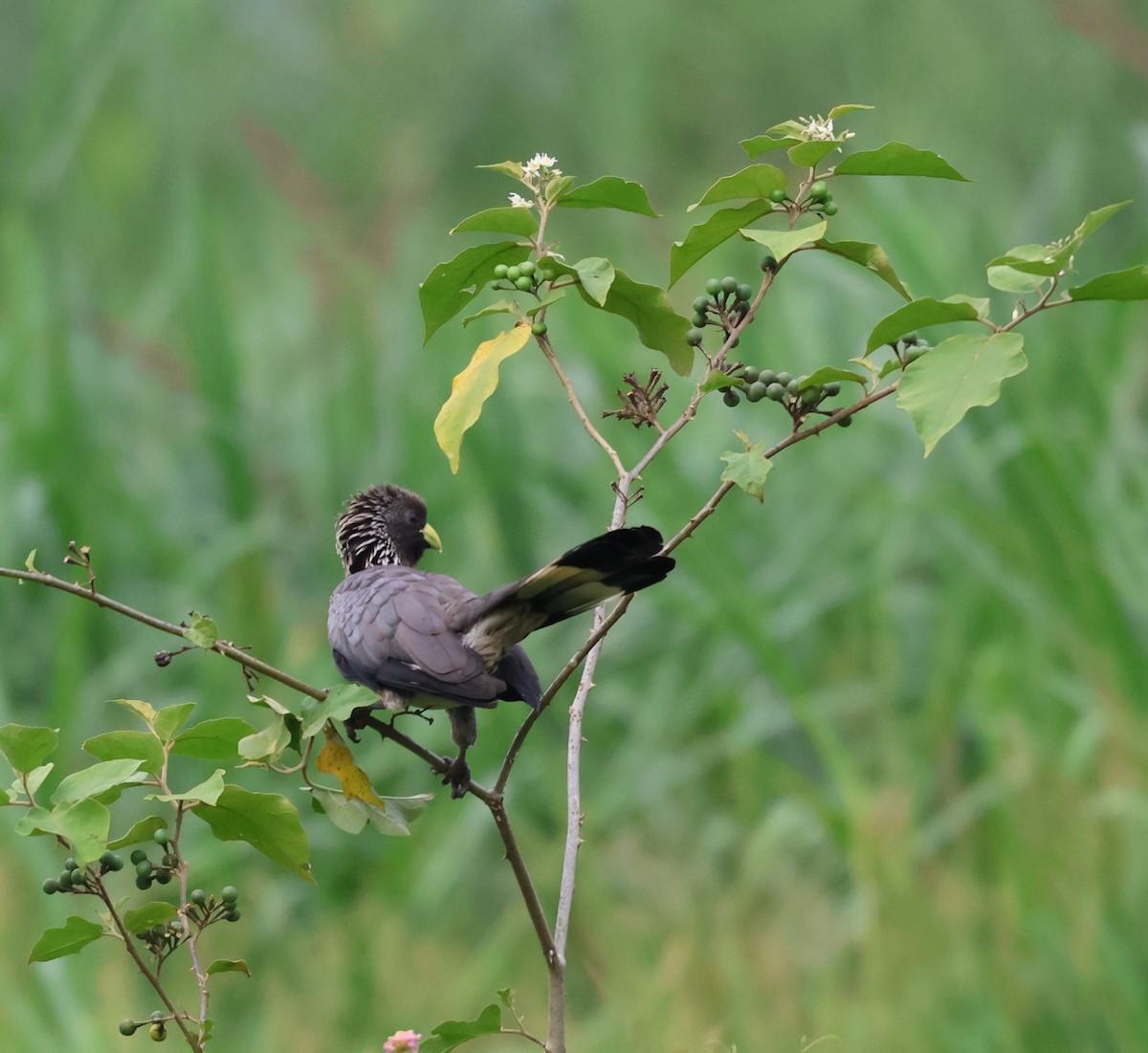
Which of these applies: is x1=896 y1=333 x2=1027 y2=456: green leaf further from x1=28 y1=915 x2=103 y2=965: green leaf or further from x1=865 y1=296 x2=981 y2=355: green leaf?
x1=28 y1=915 x2=103 y2=965: green leaf

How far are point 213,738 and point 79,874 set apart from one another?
20 cm

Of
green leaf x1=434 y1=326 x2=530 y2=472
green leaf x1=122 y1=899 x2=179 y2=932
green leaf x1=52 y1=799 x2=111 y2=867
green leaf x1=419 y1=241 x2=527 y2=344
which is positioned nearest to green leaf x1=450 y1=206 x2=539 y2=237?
green leaf x1=419 y1=241 x2=527 y2=344

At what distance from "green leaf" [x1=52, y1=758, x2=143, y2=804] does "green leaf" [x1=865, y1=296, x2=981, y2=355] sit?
0.86 metres

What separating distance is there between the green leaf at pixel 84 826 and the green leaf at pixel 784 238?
2.91 feet

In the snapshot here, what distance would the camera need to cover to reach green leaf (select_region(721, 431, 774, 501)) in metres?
1.52

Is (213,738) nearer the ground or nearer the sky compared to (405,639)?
nearer the ground

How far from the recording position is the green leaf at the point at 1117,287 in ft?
4.81

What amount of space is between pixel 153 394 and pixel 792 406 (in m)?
4.62

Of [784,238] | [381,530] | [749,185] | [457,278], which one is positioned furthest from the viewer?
[381,530]

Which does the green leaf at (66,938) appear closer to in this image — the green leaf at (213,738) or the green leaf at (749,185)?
the green leaf at (213,738)

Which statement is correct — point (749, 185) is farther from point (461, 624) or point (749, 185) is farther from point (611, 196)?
point (461, 624)

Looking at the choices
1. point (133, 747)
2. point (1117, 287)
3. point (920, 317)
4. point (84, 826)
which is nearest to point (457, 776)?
point (133, 747)

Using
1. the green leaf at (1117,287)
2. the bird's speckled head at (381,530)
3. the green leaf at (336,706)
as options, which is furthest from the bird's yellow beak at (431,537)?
the green leaf at (1117,287)

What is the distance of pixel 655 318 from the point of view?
180cm
